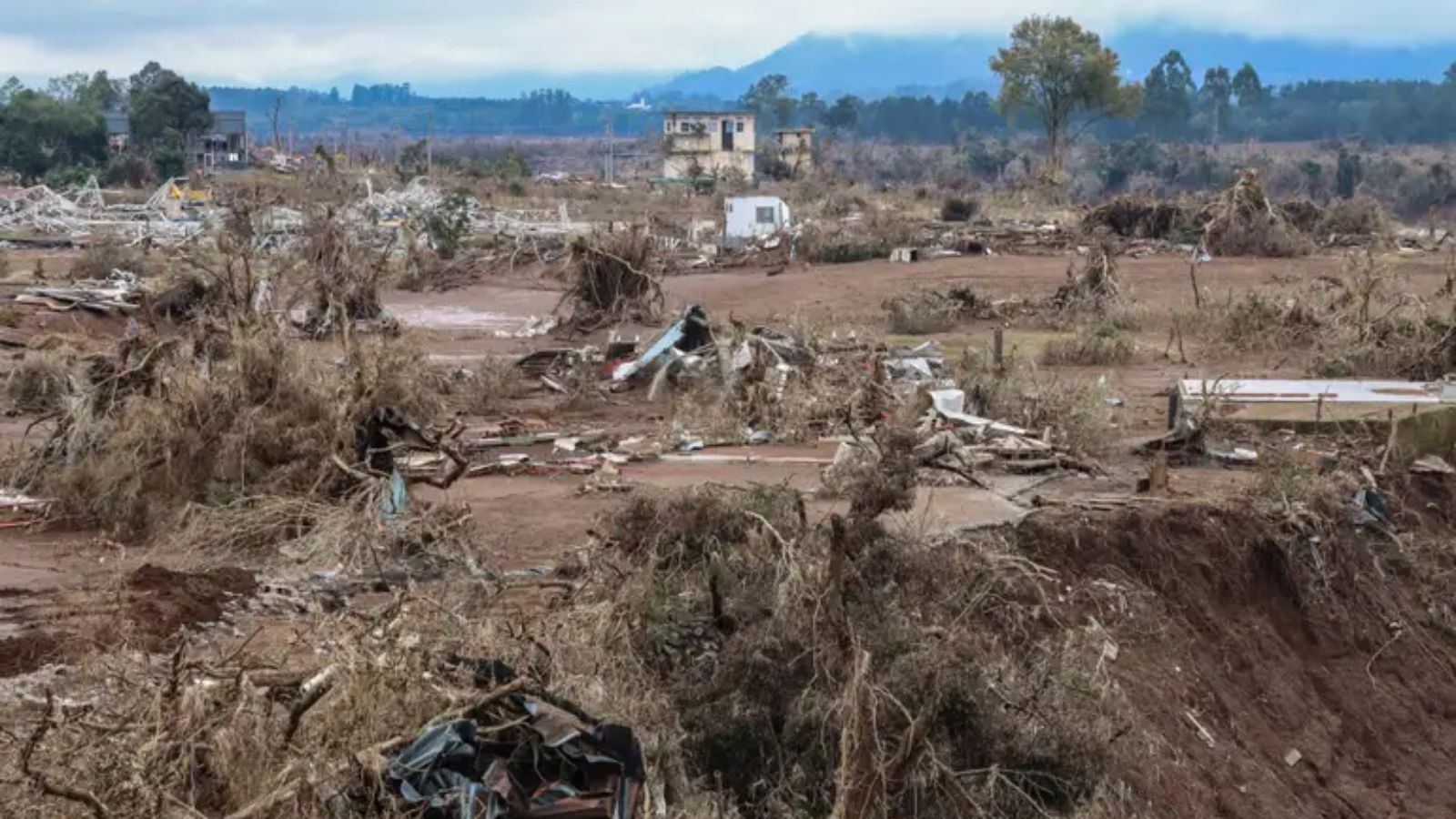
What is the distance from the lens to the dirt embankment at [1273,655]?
874cm

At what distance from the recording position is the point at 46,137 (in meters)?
55.8

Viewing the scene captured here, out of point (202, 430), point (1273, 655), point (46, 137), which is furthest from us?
point (46, 137)

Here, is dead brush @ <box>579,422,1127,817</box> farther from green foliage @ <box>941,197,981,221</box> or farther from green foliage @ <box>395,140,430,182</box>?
green foliage @ <box>395,140,430,182</box>

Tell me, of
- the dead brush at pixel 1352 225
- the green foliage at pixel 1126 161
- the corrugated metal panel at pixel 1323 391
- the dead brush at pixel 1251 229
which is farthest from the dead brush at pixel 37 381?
the green foliage at pixel 1126 161

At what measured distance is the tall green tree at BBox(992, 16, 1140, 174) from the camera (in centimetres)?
4844

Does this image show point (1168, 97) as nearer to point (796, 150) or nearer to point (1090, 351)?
point (796, 150)

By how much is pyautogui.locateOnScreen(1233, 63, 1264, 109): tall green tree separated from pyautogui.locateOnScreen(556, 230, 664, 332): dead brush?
8528cm

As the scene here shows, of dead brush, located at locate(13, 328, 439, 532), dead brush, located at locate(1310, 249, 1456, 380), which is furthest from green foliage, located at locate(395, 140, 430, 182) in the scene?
dead brush, located at locate(13, 328, 439, 532)

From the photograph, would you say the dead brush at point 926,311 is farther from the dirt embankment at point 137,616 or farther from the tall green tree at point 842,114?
the tall green tree at point 842,114

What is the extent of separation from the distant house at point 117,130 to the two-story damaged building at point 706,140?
66.2 feet

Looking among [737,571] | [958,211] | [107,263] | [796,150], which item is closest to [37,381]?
[737,571]

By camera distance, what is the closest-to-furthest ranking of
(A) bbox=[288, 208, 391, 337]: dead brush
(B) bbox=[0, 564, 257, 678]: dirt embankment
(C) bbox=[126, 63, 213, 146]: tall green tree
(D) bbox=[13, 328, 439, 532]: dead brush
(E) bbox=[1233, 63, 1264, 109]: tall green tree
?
(B) bbox=[0, 564, 257, 678]: dirt embankment → (D) bbox=[13, 328, 439, 532]: dead brush → (A) bbox=[288, 208, 391, 337]: dead brush → (C) bbox=[126, 63, 213, 146]: tall green tree → (E) bbox=[1233, 63, 1264, 109]: tall green tree

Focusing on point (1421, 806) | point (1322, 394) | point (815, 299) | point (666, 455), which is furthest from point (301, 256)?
point (1421, 806)

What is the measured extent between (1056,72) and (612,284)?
31.5 metres
